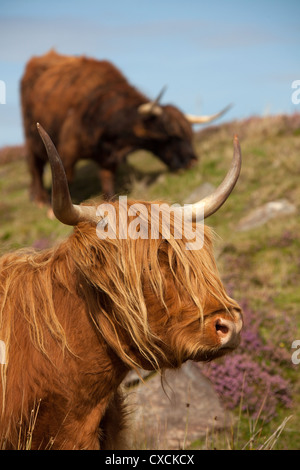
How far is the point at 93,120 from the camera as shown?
11.0 m

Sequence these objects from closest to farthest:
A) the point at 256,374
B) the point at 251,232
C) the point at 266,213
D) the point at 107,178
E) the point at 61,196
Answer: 1. the point at 61,196
2. the point at 256,374
3. the point at 251,232
4. the point at 266,213
5. the point at 107,178

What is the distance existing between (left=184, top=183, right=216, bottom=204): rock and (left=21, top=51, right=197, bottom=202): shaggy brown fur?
5.58ft

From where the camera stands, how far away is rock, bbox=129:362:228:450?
427 centimetres

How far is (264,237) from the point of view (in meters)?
7.35

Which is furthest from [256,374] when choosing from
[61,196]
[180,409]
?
[61,196]

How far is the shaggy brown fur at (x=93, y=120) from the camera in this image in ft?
36.0

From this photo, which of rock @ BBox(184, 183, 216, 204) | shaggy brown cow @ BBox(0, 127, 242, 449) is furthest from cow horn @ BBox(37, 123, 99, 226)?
rock @ BBox(184, 183, 216, 204)

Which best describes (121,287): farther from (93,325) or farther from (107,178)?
(107,178)

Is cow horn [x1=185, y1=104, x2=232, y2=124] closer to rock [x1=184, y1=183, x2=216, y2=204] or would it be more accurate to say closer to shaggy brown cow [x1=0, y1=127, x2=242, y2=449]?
rock [x1=184, y1=183, x2=216, y2=204]

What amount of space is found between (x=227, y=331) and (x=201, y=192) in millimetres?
7473

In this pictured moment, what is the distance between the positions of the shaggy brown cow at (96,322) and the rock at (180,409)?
4.93ft

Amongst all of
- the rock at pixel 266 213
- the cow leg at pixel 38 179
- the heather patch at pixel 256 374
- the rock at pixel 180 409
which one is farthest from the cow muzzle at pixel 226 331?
the cow leg at pixel 38 179

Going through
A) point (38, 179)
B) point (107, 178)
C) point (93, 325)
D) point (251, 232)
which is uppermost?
point (93, 325)
